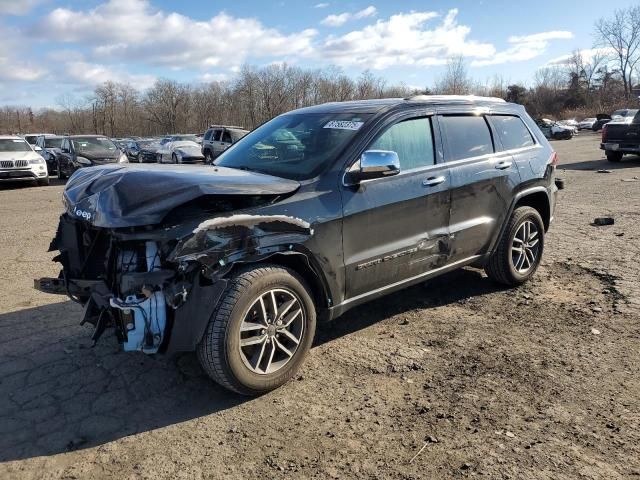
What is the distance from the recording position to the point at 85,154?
60.6 ft

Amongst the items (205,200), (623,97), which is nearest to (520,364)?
(205,200)

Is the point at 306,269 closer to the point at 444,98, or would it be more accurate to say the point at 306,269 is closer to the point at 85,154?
the point at 444,98

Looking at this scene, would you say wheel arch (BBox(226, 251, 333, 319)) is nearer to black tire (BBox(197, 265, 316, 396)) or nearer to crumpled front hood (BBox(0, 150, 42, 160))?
black tire (BBox(197, 265, 316, 396))

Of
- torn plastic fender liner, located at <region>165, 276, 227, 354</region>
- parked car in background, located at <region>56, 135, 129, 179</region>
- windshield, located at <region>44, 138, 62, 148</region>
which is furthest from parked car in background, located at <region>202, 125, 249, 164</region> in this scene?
torn plastic fender liner, located at <region>165, 276, 227, 354</region>

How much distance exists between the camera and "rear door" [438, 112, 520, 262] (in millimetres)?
4500

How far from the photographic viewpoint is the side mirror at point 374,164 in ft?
12.0

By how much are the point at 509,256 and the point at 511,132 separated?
128 cm

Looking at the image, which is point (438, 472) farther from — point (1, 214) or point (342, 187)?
point (1, 214)

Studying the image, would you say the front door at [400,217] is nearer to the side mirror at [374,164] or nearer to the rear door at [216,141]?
the side mirror at [374,164]

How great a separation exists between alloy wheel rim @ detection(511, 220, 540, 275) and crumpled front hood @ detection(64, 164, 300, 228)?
9.23 feet

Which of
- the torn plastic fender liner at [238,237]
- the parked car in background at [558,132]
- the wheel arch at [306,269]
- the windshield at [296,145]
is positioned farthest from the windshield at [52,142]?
the parked car in background at [558,132]

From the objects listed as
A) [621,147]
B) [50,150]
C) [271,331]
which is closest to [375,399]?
[271,331]

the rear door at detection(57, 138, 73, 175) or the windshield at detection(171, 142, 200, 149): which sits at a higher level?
the windshield at detection(171, 142, 200, 149)

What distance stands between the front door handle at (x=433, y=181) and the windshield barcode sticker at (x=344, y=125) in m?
0.72
